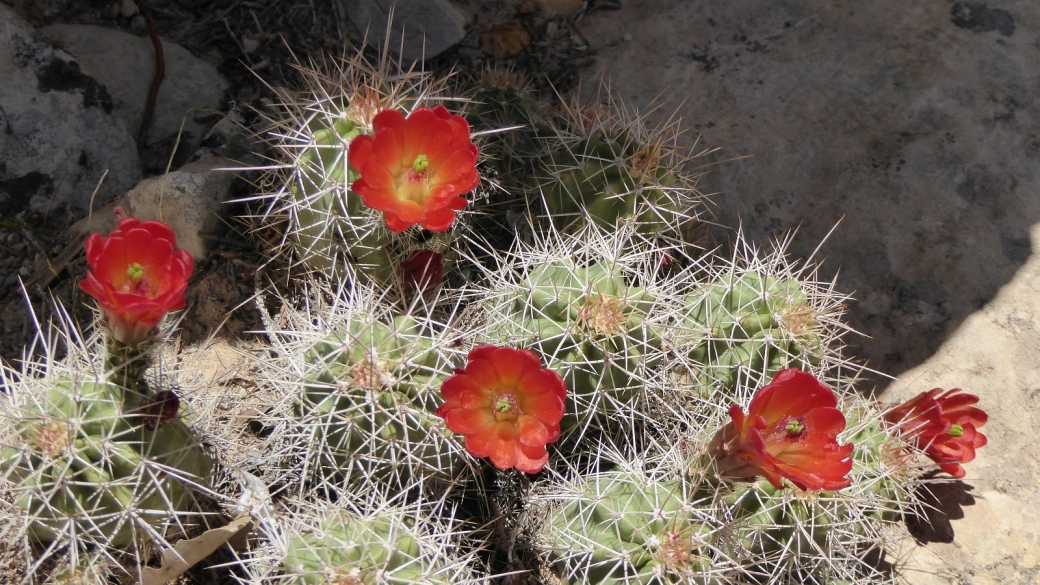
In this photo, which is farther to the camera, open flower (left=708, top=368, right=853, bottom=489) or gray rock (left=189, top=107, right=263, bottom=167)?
gray rock (left=189, top=107, right=263, bottom=167)

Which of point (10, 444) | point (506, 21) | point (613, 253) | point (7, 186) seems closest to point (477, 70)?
point (506, 21)

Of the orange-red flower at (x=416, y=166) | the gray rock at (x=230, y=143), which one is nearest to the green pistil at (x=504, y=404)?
the orange-red flower at (x=416, y=166)

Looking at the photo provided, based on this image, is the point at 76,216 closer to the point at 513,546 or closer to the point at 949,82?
the point at 513,546

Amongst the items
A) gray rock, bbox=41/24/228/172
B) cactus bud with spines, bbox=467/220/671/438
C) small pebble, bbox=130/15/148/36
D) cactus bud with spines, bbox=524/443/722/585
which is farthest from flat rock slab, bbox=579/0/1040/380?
small pebble, bbox=130/15/148/36

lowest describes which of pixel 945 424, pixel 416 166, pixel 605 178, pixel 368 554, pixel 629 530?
pixel 945 424

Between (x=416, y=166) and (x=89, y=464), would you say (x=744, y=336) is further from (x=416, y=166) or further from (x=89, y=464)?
(x=89, y=464)

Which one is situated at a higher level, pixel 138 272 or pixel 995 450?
pixel 138 272

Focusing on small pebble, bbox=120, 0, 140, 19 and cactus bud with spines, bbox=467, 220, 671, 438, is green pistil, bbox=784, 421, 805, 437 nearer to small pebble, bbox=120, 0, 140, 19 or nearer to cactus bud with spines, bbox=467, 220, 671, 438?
cactus bud with spines, bbox=467, 220, 671, 438

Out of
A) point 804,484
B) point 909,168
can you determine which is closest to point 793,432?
point 804,484
